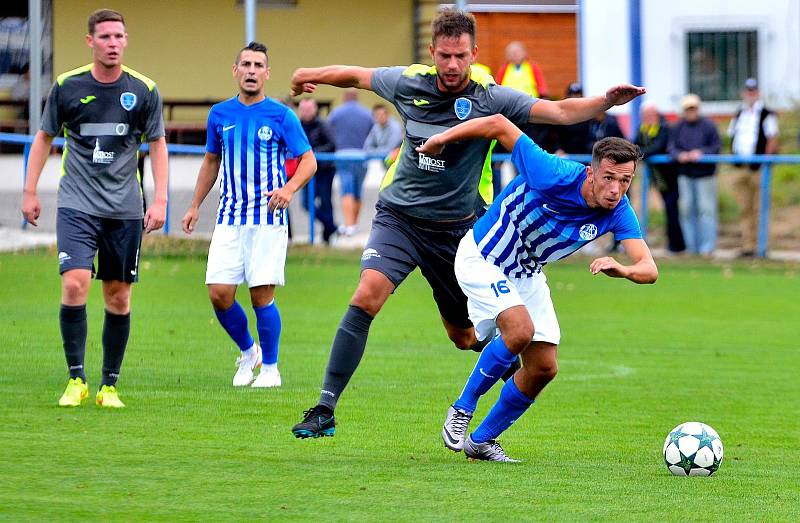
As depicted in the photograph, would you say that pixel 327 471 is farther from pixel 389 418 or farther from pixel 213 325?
pixel 213 325

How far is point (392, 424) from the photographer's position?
27.5ft

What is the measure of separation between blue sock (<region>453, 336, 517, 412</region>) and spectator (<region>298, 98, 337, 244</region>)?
13.2 m

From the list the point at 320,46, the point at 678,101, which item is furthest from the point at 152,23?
the point at 678,101

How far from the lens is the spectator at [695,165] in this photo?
20.1 metres

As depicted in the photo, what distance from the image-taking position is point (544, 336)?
7332 mm

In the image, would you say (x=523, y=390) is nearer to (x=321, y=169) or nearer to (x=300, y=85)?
(x=300, y=85)

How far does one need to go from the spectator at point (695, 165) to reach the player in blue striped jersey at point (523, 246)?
13.0 meters

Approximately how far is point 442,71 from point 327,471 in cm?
219

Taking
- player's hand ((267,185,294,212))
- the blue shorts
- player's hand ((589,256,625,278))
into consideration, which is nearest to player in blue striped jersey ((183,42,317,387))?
player's hand ((267,185,294,212))

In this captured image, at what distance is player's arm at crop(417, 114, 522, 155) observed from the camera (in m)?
7.19

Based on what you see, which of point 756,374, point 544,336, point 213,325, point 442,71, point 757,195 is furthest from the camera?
point 757,195

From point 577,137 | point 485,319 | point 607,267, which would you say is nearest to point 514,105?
point 485,319

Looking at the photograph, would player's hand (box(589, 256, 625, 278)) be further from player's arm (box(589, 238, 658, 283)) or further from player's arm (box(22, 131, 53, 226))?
player's arm (box(22, 131, 53, 226))

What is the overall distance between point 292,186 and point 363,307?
196 centimetres
